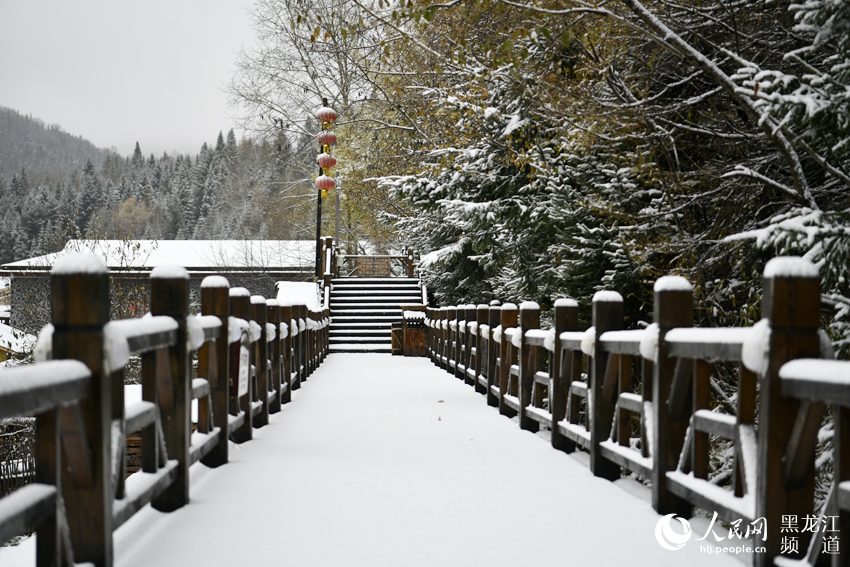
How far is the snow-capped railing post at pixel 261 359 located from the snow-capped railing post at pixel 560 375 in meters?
2.74

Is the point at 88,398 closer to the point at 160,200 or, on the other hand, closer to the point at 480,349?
the point at 480,349

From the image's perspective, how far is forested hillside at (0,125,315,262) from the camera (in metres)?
84.0

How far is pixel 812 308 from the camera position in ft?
9.73

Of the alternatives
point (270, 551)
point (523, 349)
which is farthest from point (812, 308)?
point (523, 349)

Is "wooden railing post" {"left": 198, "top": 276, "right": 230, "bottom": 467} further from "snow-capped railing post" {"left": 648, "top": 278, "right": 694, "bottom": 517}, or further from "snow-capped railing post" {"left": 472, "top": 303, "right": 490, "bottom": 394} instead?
"snow-capped railing post" {"left": 472, "top": 303, "right": 490, "bottom": 394}

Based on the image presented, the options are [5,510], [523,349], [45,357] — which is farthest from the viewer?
[523,349]

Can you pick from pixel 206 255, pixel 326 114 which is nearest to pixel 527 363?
pixel 326 114

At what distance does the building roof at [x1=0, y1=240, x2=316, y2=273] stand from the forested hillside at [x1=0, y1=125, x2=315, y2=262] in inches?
503

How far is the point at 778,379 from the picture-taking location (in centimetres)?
294

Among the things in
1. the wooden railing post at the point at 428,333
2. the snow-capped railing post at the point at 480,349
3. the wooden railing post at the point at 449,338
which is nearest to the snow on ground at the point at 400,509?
the snow-capped railing post at the point at 480,349

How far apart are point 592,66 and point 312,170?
3097 cm

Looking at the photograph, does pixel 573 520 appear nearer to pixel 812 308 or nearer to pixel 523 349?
pixel 812 308

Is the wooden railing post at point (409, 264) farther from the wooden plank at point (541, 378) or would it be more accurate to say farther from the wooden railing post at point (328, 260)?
the wooden plank at point (541, 378)

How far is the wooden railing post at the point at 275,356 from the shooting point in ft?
29.8
